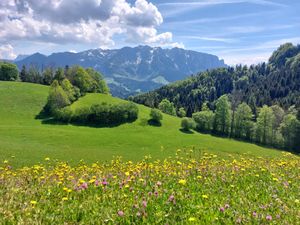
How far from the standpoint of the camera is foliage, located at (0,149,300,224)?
207 inches

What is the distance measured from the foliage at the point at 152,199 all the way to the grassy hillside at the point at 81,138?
115ft

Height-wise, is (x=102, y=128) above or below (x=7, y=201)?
below

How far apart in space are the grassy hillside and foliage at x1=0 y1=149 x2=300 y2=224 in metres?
35.0

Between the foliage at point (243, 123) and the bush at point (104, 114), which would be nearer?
the bush at point (104, 114)

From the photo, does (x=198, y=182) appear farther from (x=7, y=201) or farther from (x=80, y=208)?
(x=7, y=201)

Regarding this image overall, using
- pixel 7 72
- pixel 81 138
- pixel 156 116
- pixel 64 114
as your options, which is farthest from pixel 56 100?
pixel 7 72

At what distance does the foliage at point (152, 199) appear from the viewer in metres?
5.25

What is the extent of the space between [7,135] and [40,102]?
137 ft

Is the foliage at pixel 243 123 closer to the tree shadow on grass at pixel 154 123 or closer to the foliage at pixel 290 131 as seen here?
the foliage at pixel 290 131

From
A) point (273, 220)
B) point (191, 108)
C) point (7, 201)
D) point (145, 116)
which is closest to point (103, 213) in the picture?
point (7, 201)

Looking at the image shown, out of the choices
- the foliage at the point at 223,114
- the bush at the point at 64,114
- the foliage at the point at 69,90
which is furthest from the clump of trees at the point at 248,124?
the foliage at the point at 69,90

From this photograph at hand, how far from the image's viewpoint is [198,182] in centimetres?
796

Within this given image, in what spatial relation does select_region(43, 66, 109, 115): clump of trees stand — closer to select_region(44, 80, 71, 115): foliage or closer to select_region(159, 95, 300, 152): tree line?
select_region(44, 80, 71, 115): foliage

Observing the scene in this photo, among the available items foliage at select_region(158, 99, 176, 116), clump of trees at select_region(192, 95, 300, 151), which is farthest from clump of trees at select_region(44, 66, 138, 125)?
foliage at select_region(158, 99, 176, 116)
